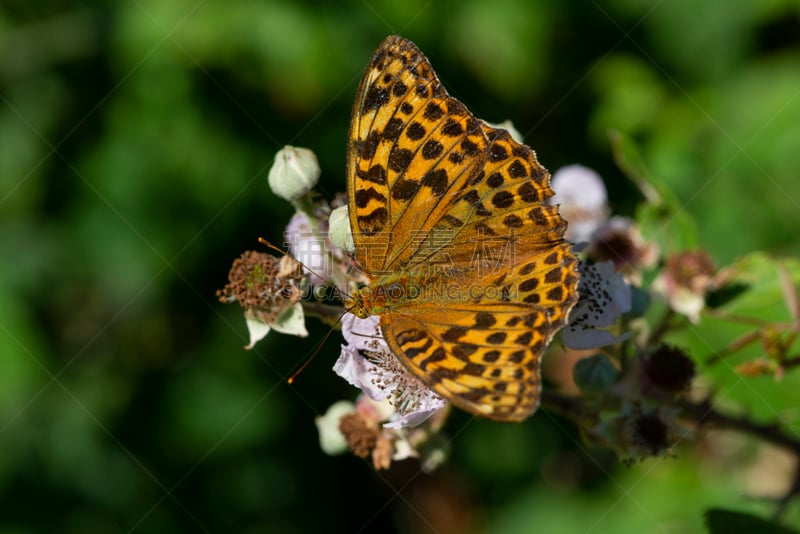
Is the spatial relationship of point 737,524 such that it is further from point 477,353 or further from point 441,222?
point 441,222

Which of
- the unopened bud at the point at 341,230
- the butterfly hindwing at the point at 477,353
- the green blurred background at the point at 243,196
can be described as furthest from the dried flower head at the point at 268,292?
the green blurred background at the point at 243,196

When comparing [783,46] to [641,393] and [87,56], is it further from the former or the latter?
[87,56]

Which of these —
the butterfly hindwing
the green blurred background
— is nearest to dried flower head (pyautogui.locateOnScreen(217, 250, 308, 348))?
the butterfly hindwing

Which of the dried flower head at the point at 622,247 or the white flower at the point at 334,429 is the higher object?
the dried flower head at the point at 622,247

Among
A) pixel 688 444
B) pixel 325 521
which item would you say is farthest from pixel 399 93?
pixel 325 521

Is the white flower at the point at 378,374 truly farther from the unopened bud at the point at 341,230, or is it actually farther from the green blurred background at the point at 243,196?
the green blurred background at the point at 243,196

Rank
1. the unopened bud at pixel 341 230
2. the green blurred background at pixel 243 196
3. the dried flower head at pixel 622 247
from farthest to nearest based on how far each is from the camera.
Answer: the green blurred background at pixel 243 196 < the dried flower head at pixel 622 247 < the unopened bud at pixel 341 230

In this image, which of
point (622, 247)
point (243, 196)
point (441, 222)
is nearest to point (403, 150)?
point (441, 222)
